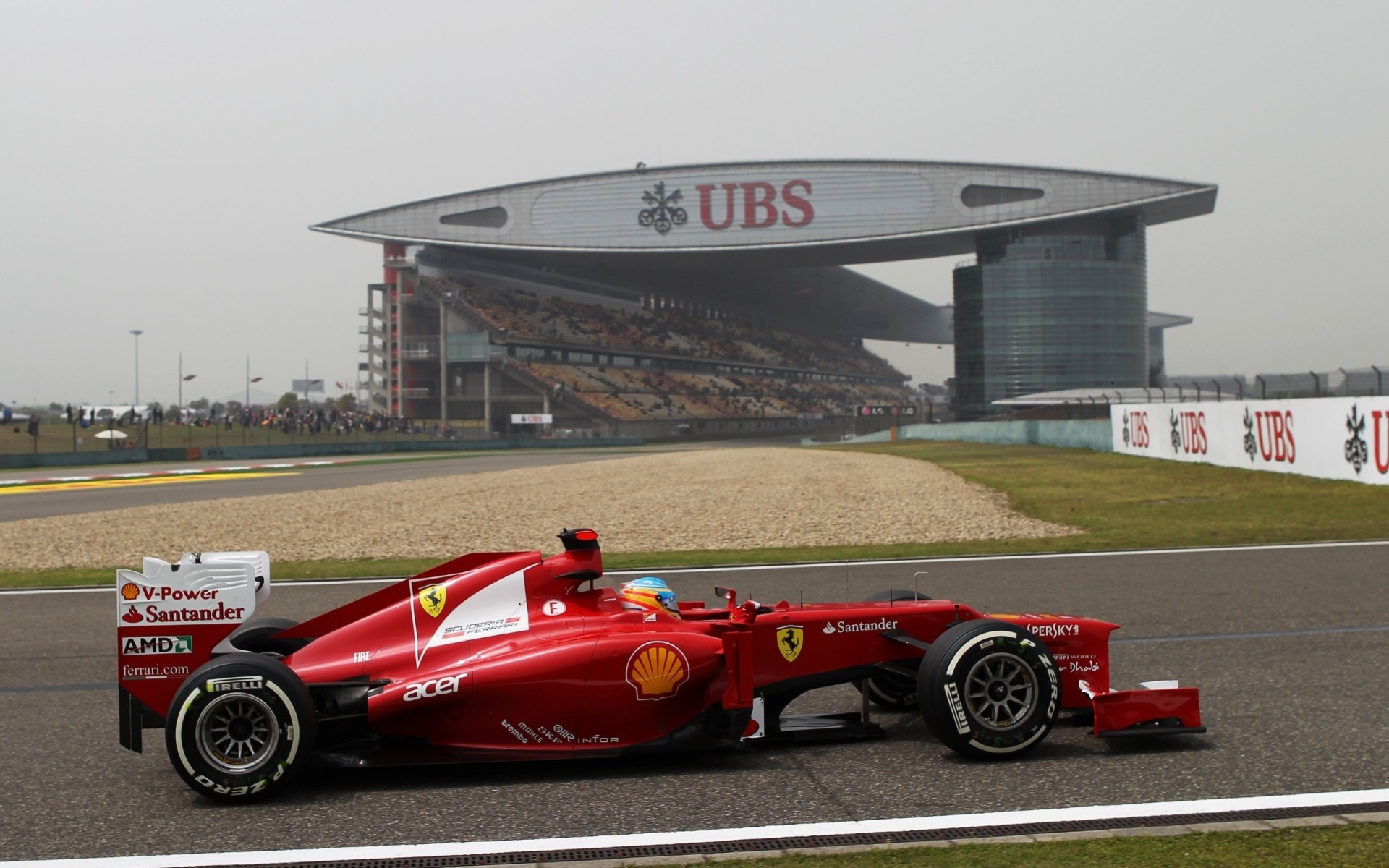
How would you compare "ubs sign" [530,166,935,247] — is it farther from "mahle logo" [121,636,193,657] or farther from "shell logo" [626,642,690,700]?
"mahle logo" [121,636,193,657]

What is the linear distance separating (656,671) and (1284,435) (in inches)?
832

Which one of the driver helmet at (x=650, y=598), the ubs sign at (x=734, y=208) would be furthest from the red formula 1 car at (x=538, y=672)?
the ubs sign at (x=734, y=208)

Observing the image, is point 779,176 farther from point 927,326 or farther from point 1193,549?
point 1193,549

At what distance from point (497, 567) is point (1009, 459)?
108ft

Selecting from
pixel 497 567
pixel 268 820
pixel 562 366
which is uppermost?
pixel 562 366

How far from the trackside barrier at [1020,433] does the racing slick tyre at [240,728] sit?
3349cm

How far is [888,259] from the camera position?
100812 millimetres

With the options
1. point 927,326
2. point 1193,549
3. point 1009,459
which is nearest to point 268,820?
point 1193,549

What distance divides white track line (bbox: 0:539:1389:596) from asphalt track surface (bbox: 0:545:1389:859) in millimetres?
4070

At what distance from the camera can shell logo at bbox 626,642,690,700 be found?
5.38 meters

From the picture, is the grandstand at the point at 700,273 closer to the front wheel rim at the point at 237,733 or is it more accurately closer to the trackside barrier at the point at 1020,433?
the trackside barrier at the point at 1020,433

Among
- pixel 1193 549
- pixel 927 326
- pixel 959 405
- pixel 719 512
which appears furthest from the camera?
pixel 927 326

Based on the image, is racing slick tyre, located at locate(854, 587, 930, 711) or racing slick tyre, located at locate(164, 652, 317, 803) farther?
racing slick tyre, located at locate(854, 587, 930, 711)

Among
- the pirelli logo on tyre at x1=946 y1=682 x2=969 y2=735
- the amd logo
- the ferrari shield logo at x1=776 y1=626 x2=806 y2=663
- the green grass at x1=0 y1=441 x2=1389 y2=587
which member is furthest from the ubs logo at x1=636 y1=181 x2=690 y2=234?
the pirelli logo on tyre at x1=946 y1=682 x2=969 y2=735
